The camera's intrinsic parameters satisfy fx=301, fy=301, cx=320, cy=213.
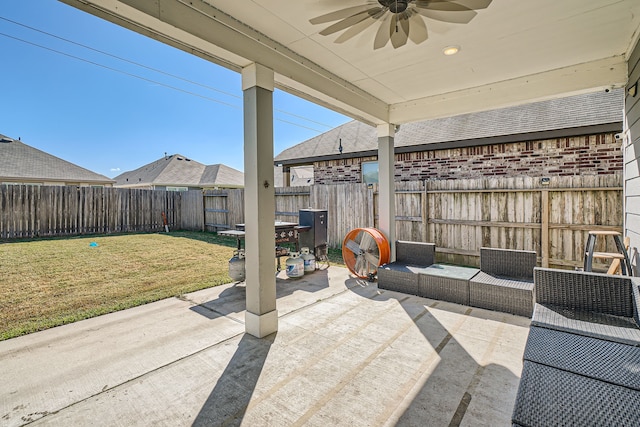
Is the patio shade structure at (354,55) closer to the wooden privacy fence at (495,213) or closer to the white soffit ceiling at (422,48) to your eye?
the white soffit ceiling at (422,48)

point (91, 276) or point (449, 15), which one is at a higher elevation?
point (449, 15)

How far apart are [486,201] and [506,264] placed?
7.60 ft

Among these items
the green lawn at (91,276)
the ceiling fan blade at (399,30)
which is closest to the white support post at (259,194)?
the ceiling fan blade at (399,30)

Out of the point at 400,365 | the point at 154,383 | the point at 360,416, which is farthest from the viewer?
the point at 400,365

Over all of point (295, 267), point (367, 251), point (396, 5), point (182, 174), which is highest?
point (182, 174)

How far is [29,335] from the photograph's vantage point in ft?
10.8

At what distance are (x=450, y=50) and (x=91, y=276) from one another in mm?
6845

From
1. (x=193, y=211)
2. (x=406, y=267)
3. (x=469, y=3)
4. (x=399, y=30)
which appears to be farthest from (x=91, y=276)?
(x=193, y=211)

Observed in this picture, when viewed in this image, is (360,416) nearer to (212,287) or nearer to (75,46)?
(212,287)

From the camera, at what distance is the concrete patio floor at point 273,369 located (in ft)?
6.78

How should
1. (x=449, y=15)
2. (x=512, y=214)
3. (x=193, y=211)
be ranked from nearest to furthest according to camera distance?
(x=449, y=15), (x=512, y=214), (x=193, y=211)

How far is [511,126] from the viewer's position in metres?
7.28

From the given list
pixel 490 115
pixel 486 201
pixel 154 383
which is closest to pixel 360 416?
pixel 154 383

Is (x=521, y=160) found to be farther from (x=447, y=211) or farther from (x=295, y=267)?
(x=295, y=267)
